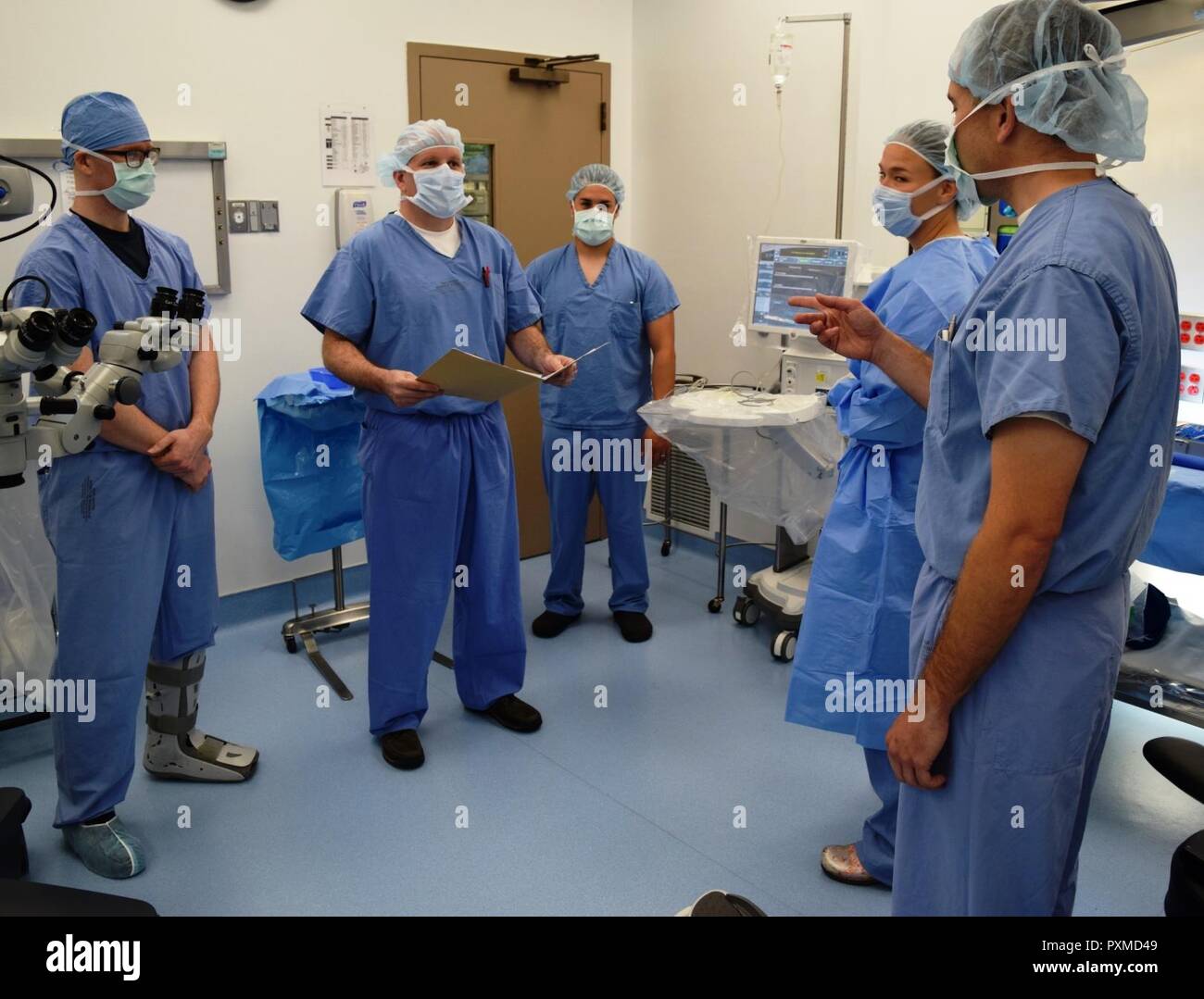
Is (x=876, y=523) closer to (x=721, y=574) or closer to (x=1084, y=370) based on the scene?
(x=1084, y=370)

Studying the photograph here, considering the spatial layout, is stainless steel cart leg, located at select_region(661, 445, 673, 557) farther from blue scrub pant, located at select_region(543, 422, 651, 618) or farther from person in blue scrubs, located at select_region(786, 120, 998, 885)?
person in blue scrubs, located at select_region(786, 120, 998, 885)

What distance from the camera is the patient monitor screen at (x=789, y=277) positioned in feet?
11.6

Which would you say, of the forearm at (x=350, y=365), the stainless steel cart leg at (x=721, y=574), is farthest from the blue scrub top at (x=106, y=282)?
the stainless steel cart leg at (x=721, y=574)

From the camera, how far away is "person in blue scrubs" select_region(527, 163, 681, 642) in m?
3.60

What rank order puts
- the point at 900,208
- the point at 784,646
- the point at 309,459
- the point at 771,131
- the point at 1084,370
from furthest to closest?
the point at 771,131, the point at 784,646, the point at 309,459, the point at 900,208, the point at 1084,370

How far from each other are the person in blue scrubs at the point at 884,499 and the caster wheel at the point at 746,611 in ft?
4.94

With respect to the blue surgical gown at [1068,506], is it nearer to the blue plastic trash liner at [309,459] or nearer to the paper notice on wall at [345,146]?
the blue plastic trash liner at [309,459]

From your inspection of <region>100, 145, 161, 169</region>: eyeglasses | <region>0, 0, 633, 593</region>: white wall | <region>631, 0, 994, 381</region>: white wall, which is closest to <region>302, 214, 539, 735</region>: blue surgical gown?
<region>100, 145, 161, 169</region>: eyeglasses

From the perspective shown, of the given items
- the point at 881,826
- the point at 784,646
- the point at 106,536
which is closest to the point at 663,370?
the point at 784,646

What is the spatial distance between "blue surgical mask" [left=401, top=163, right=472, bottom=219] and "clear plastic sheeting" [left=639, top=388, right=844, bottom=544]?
1044 mm

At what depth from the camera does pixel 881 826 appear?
2268mm

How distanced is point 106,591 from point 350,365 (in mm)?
772

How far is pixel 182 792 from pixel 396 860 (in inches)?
26.0
